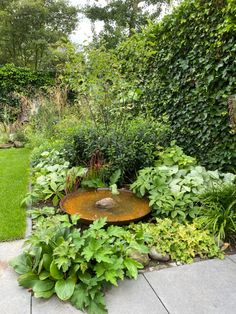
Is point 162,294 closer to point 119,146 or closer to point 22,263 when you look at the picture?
point 22,263

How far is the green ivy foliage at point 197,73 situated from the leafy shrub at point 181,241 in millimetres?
1285

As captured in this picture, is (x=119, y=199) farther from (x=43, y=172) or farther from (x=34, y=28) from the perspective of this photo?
(x=34, y=28)

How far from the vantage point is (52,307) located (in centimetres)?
175

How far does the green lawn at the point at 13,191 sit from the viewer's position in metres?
2.73

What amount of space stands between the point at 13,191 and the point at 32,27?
1270 cm

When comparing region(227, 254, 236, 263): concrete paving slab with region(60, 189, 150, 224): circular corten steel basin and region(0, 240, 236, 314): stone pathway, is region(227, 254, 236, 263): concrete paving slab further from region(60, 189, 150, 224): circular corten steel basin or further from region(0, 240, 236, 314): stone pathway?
region(60, 189, 150, 224): circular corten steel basin

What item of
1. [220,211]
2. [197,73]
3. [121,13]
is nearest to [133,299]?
[220,211]

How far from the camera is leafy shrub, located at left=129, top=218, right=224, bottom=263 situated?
2301 mm

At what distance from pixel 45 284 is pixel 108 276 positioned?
0.47 meters

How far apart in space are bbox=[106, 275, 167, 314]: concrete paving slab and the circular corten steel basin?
28.5 inches

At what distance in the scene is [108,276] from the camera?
1.84m

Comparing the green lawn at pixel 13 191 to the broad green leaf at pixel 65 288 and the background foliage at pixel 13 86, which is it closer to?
the broad green leaf at pixel 65 288

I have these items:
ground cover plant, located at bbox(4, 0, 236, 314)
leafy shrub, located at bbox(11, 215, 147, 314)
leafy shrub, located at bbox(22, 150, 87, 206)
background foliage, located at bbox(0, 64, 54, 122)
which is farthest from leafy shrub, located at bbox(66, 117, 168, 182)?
background foliage, located at bbox(0, 64, 54, 122)

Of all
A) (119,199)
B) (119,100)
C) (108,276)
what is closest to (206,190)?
(119,199)
